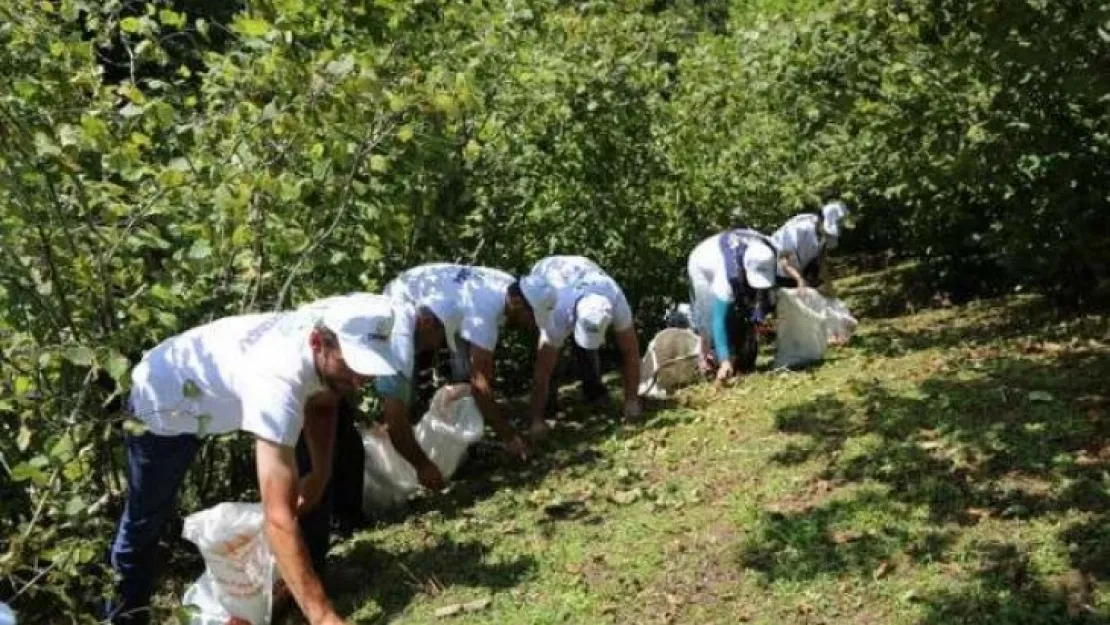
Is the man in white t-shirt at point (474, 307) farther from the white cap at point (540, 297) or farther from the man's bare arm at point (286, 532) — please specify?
the man's bare arm at point (286, 532)

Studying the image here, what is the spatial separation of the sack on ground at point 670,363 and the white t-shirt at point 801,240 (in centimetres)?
193

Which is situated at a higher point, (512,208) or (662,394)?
(512,208)

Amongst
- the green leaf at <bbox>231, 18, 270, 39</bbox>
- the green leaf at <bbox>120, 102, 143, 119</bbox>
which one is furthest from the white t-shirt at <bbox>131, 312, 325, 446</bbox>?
the green leaf at <bbox>231, 18, 270, 39</bbox>

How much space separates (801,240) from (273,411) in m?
7.14

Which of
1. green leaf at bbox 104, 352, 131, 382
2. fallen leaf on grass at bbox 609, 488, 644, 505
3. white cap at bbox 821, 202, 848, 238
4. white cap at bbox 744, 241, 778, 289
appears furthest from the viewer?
white cap at bbox 821, 202, 848, 238

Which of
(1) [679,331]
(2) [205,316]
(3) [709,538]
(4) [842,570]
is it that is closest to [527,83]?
(1) [679,331]

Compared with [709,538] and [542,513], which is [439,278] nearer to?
[542,513]

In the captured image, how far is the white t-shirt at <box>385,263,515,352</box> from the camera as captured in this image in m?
6.21

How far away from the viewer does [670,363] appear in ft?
27.5

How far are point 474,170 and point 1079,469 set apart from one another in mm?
4796

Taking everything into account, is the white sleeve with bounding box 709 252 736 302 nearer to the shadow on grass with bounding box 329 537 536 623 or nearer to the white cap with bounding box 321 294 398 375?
the shadow on grass with bounding box 329 537 536 623

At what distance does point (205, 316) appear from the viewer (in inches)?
220

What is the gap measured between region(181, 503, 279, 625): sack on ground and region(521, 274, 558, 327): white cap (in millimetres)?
2645

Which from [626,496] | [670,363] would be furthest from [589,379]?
[626,496]
